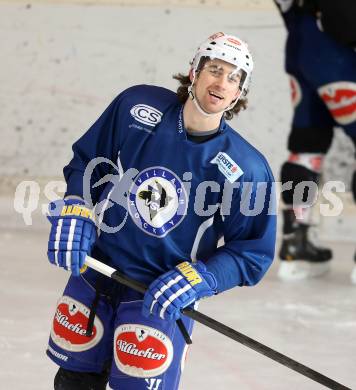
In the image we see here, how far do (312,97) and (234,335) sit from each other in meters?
1.86

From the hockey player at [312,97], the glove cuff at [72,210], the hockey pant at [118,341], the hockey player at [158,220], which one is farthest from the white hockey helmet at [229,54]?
the hockey player at [312,97]

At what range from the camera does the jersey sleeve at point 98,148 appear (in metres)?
2.20

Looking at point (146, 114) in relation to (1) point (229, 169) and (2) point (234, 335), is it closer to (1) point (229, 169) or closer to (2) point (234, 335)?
(1) point (229, 169)

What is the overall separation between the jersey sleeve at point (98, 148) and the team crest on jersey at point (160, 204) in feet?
0.34

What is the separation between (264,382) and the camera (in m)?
2.77

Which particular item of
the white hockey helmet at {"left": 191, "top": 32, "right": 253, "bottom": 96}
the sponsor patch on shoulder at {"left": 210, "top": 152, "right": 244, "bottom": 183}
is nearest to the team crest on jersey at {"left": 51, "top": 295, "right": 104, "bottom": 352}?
the sponsor patch on shoulder at {"left": 210, "top": 152, "right": 244, "bottom": 183}

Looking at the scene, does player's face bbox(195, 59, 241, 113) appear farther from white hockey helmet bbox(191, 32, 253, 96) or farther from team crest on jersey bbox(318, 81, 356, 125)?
team crest on jersey bbox(318, 81, 356, 125)

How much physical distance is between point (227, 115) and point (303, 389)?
0.88 m

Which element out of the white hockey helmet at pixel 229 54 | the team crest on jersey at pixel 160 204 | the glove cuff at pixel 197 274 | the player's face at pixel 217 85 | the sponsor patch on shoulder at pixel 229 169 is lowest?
the glove cuff at pixel 197 274

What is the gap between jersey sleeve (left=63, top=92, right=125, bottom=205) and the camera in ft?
7.23

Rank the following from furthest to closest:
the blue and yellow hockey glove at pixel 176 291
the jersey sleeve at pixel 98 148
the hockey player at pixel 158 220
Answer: the jersey sleeve at pixel 98 148 < the hockey player at pixel 158 220 < the blue and yellow hockey glove at pixel 176 291

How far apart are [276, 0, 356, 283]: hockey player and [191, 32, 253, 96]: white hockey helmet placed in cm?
148

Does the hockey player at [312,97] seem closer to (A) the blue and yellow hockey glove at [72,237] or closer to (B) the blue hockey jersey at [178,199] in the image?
(B) the blue hockey jersey at [178,199]

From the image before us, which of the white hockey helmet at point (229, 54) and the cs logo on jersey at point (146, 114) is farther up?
the white hockey helmet at point (229, 54)
